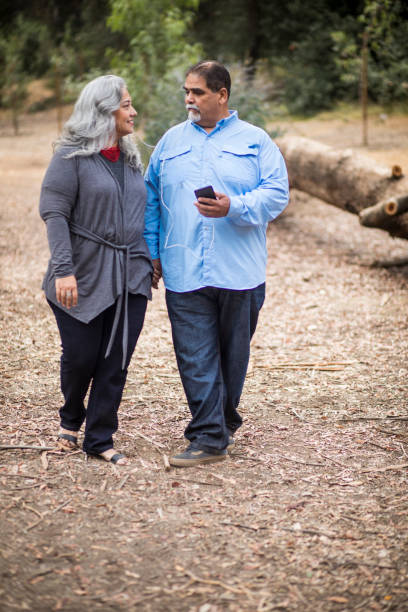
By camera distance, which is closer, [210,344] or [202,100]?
Answer: [202,100]

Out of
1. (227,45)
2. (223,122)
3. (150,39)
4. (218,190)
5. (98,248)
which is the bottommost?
(227,45)

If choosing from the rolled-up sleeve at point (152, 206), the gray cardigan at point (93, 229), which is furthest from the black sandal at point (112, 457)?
the rolled-up sleeve at point (152, 206)

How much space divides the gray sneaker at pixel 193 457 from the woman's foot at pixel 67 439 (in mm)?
520

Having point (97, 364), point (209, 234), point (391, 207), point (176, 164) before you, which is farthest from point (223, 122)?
point (391, 207)

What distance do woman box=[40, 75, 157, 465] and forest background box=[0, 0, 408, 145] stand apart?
24.2ft

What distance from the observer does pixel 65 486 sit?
3.06 m

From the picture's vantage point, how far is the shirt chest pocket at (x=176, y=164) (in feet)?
10.4

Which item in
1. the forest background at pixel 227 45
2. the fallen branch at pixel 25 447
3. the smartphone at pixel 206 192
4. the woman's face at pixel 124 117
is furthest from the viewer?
the forest background at pixel 227 45

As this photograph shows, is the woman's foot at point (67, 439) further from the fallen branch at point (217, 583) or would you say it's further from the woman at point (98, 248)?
the fallen branch at point (217, 583)

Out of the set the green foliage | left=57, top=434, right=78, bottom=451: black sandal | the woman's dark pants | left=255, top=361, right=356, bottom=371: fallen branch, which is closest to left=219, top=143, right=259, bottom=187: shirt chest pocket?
the woman's dark pants

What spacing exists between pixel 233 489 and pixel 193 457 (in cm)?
29

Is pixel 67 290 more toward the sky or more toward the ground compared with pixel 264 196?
more toward the ground

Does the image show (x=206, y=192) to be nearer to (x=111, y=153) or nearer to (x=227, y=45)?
(x=111, y=153)

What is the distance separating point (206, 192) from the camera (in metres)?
2.94
